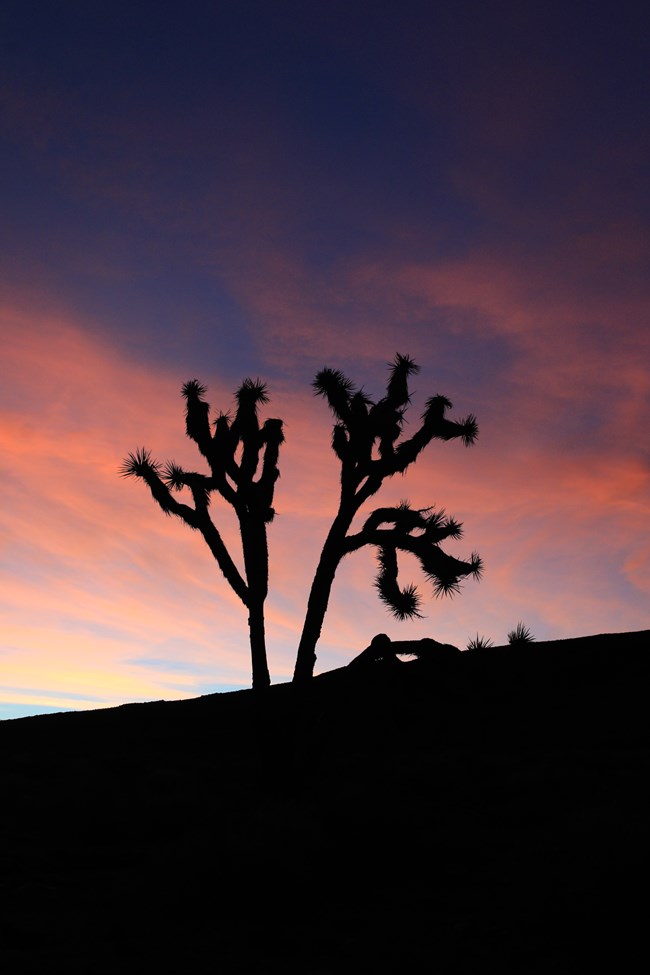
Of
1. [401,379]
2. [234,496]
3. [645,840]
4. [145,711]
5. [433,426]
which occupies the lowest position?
[645,840]

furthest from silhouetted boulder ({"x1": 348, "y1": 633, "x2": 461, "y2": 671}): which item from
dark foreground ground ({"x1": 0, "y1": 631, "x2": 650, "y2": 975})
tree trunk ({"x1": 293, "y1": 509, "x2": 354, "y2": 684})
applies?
tree trunk ({"x1": 293, "y1": 509, "x2": 354, "y2": 684})

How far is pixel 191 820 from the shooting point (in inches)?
457

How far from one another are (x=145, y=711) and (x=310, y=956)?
18.5 m

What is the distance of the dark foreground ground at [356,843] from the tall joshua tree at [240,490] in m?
1.89

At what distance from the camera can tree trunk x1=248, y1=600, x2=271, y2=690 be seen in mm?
15266

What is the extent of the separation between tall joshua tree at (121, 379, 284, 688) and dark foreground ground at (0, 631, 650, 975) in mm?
1886

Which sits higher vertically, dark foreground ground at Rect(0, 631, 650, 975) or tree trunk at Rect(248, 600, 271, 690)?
tree trunk at Rect(248, 600, 271, 690)

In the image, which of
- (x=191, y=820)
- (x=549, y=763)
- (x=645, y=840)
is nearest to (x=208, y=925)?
(x=645, y=840)

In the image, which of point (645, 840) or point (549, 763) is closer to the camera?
point (645, 840)

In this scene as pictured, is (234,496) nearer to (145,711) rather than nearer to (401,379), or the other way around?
(401,379)

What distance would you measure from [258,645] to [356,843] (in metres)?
6.81

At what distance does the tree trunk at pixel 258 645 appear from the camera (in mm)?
15266

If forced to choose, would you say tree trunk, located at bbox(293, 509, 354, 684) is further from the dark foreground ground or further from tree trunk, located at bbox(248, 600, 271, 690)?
the dark foreground ground

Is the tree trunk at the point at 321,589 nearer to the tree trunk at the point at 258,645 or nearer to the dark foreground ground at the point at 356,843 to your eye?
the tree trunk at the point at 258,645
